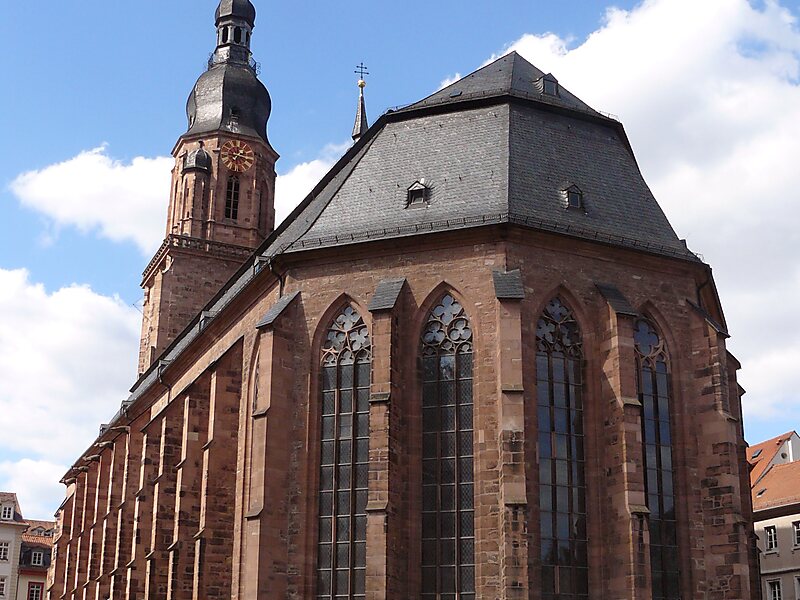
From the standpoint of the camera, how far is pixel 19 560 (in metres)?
70.1

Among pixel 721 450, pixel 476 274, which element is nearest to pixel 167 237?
pixel 476 274

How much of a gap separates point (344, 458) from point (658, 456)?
22.5 ft

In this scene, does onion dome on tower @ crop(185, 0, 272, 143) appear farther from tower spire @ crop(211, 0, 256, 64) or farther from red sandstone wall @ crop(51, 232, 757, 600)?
red sandstone wall @ crop(51, 232, 757, 600)

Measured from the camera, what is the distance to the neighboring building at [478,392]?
2348 cm

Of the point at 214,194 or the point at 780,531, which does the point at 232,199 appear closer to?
the point at 214,194

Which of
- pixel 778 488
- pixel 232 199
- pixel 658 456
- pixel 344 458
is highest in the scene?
pixel 232 199

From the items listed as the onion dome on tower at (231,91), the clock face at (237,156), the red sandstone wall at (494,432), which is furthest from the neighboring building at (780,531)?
the onion dome on tower at (231,91)

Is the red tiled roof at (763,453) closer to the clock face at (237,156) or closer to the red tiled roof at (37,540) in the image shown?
the clock face at (237,156)

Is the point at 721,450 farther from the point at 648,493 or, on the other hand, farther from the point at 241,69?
the point at 241,69

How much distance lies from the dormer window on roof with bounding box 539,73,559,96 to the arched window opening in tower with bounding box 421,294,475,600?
25.3ft

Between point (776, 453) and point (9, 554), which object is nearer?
point (776, 453)

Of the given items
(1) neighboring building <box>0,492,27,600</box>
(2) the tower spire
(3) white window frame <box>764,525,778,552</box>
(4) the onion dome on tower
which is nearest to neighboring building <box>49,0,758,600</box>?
(3) white window frame <box>764,525,778,552</box>

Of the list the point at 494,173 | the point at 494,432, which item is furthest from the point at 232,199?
the point at 494,432

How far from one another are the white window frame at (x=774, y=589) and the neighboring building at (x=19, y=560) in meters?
43.2
